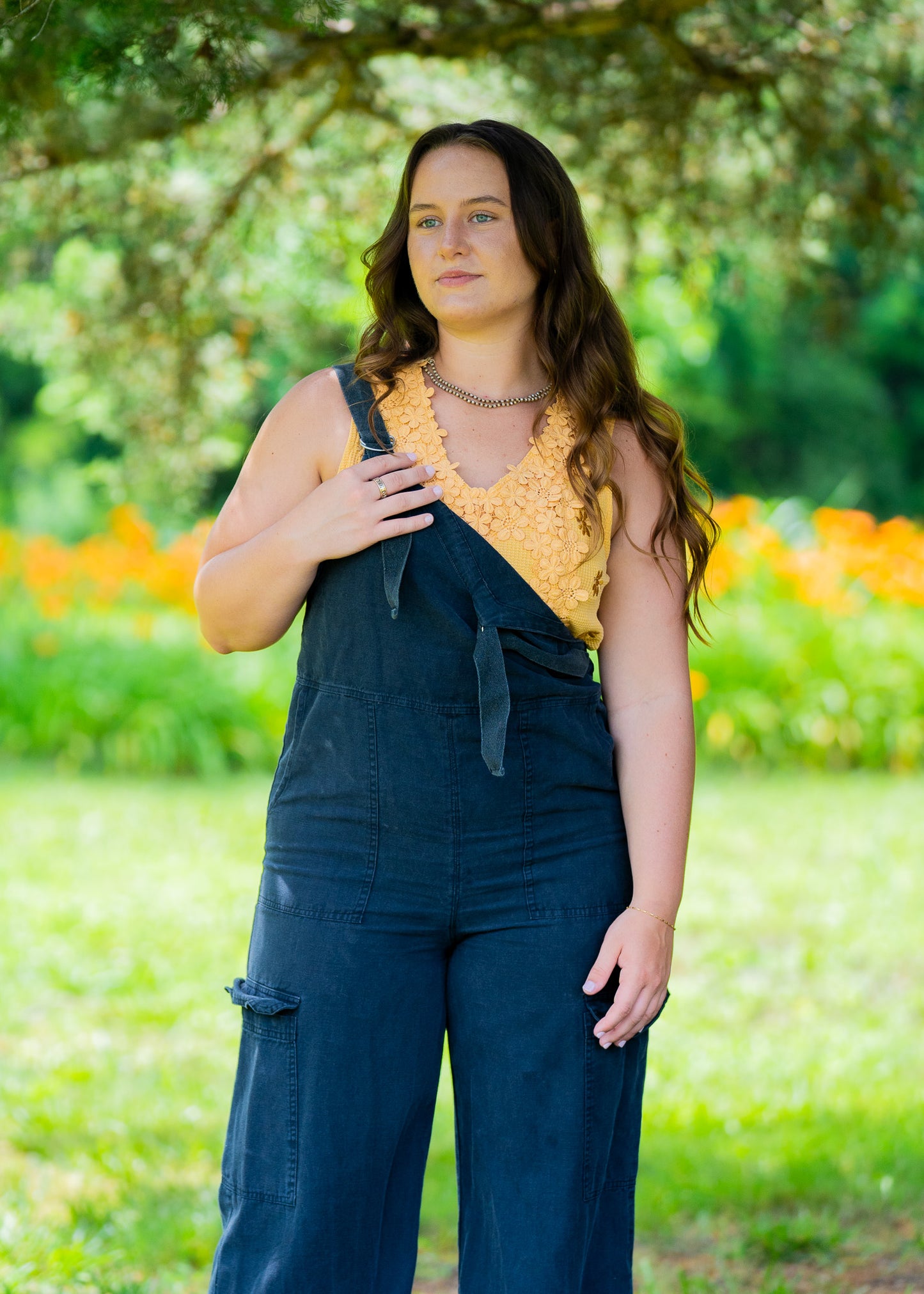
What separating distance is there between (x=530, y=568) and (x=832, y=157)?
224 cm

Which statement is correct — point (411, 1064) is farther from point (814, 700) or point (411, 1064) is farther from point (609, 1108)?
point (814, 700)

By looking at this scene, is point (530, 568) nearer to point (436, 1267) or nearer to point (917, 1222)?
point (436, 1267)

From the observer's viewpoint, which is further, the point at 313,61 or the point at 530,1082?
the point at 313,61

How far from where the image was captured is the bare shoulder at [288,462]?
74.6 inches

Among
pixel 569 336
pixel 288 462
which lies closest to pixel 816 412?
pixel 569 336

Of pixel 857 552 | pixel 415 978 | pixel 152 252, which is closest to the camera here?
pixel 415 978

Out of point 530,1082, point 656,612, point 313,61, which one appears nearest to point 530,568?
point 656,612

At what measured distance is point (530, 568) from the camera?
188cm

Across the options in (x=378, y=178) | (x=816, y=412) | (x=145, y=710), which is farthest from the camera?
(x=816, y=412)

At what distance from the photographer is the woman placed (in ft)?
→ 5.85

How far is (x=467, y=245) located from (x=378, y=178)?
2.26 meters

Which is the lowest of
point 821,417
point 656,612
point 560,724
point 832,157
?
point 560,724

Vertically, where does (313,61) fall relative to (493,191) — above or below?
above

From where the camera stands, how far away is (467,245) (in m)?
1.89
